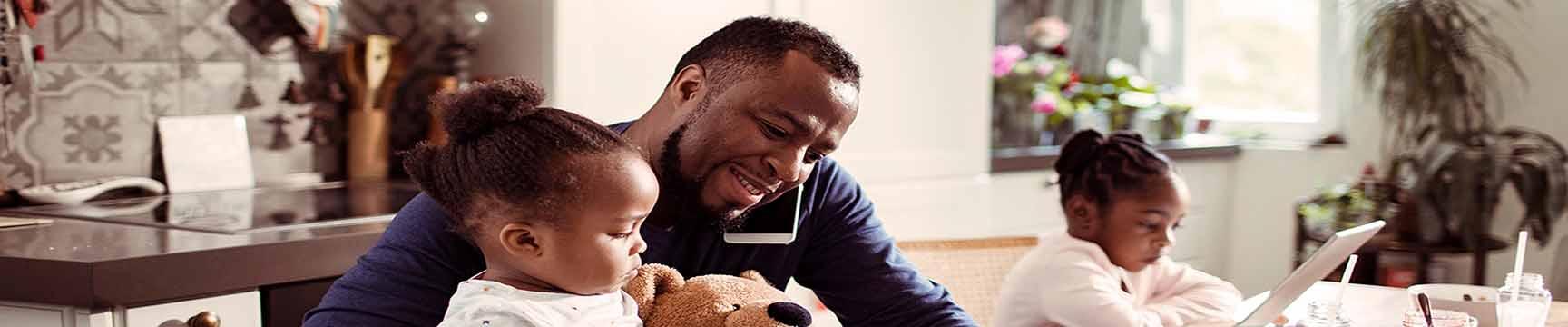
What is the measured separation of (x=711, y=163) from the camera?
155 centimetres

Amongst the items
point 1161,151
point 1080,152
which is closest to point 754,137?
point 1080,152

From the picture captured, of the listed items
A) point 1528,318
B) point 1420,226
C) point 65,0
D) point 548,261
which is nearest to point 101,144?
point 65,0

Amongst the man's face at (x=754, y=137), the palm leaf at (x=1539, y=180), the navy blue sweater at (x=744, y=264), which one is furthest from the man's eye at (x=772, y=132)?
the palm leaf at (x=1539, y=180)

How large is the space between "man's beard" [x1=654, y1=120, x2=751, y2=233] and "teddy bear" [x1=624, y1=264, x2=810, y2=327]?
164 mm

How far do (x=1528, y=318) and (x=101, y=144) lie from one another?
2.15 m

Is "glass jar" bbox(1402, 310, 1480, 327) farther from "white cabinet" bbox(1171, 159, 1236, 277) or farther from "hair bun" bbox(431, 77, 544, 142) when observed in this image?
"white cabinet" bbox(1171, 159, 1236, 277)

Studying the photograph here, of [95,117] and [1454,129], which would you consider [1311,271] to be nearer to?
[95,117]

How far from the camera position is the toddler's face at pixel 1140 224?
2234 millimetres

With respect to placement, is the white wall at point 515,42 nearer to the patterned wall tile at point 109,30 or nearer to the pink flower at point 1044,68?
the patterned wall tile at point 109,30

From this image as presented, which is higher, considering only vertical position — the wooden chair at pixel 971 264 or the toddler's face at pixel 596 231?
the toddler's face at pixel 596 231

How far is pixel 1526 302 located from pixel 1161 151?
95.5 inches

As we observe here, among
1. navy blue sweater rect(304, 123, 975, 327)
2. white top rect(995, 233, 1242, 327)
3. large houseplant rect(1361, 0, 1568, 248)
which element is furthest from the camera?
large houseplant rect(1361, 0, 1568, 248)

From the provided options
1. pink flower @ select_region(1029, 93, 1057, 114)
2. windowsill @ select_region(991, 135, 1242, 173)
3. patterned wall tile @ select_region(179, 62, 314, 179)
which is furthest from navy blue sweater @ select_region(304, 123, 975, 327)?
pink flower @ select_region(1029, 93, 1057, 114)

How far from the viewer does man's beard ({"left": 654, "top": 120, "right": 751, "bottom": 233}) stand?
5.16 ft
